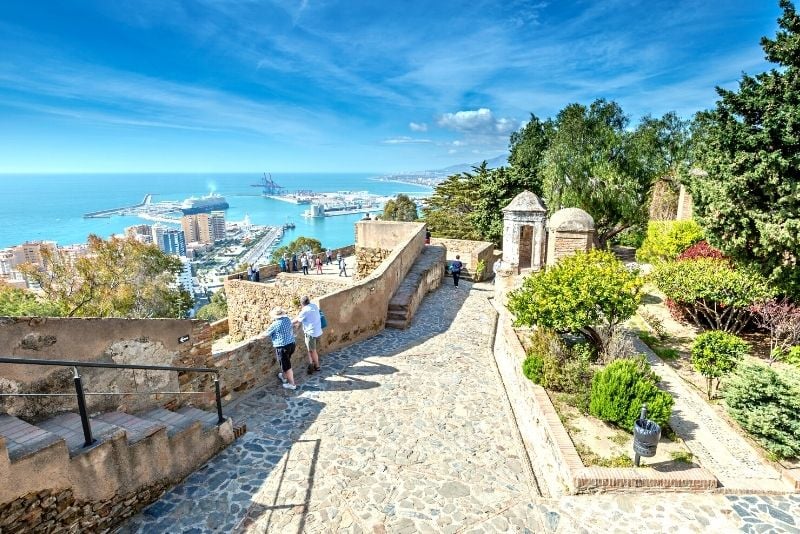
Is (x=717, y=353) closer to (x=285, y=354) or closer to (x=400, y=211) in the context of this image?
(x=285, y=354)

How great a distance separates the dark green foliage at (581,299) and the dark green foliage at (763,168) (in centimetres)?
329

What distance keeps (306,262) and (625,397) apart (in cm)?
1780

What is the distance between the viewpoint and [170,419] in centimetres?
588

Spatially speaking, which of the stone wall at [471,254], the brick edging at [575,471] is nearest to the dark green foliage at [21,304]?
the stone wall at [471,254]

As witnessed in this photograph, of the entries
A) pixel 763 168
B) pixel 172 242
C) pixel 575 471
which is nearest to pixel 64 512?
pixel 575 471

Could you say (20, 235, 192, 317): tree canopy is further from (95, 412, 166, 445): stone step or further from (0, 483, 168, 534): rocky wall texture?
(0, 483, 168, 534): rocky wall texture

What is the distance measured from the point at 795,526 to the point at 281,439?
640 cm

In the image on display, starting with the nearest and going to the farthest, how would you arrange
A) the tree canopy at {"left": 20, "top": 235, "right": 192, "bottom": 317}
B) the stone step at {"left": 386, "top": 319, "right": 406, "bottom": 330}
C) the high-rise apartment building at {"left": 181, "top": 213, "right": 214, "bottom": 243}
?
1. the stone step at {"left": 386, "top": 319, "right": 406, "bottom": 330}
2. the tree canopy at {"left": 20, "top": 235, "right": 192, "bottom": 317}
3. the high-rise apartment building at {"left": 181, "top": 213, "right": 214, "bottom": 243}

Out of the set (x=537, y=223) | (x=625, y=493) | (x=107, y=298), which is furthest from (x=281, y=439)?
(x=107, y=298)

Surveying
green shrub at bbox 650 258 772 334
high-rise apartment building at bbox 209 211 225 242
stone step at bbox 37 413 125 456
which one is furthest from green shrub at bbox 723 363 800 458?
high-rise apartment building at bbox 209 211 225 242

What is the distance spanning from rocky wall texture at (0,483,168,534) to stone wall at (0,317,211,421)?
4.07 ft

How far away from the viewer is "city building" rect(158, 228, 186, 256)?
69.5m

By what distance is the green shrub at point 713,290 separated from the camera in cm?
962

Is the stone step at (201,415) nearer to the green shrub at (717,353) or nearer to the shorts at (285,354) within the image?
the shorts at (285,354)
